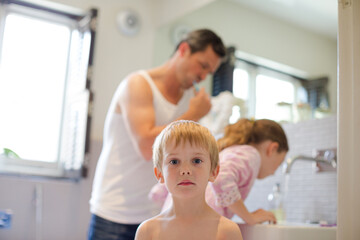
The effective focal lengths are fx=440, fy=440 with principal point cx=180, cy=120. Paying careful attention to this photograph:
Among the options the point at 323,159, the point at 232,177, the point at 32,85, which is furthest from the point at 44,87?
the point at 232,177

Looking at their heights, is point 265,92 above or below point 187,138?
above

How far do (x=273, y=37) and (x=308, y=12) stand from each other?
0.25 m

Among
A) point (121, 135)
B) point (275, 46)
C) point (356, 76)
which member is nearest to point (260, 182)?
point (275, 46)

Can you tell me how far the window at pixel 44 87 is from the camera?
9.23 feet

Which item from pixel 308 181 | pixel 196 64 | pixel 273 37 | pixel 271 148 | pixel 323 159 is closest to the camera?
pixel 271 148

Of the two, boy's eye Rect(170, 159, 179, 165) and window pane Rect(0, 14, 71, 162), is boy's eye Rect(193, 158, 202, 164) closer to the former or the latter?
boy's eye Rect(170, 159, 179, 165)

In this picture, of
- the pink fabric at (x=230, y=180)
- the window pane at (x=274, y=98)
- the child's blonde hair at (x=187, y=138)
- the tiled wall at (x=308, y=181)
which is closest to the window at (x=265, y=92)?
the window pane at (x=274, y=98)

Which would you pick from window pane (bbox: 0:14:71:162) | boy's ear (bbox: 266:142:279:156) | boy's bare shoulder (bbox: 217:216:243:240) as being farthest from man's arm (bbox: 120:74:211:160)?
A: window pane (bbox: 0:14:71:162)

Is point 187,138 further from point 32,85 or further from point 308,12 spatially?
point 32,85

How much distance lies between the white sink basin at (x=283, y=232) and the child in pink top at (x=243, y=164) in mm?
31

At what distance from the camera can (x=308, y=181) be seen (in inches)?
72.7

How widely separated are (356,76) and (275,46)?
1.40 metres

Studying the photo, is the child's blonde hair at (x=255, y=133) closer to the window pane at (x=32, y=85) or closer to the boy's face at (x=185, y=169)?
the boy's face at (x=185, y=169)

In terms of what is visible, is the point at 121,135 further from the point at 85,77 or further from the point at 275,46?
the point at 85,77
